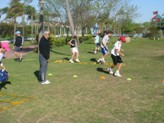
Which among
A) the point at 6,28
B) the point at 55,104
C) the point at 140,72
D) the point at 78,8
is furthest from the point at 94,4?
the point at 6,28

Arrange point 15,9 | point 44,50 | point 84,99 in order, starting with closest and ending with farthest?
point 84,99 → point 44,50 → point 15,9

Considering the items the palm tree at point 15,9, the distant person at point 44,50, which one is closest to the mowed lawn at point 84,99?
the distant person at point 44,50

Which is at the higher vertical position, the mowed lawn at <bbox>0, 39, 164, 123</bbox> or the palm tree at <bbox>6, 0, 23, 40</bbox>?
the palm tree at <bbox>6, 0, 23, 40</bbox>

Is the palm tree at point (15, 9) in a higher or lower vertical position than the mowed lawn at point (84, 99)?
higher

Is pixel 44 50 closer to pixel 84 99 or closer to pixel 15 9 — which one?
pixel 84 99

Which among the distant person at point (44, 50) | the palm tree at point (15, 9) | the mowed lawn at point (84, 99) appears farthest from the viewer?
the palm tree at point (15, 9)

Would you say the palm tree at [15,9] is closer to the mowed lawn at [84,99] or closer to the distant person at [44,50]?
the mowed lawn at [84,99]

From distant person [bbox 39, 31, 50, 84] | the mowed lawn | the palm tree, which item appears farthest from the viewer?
the palm tree

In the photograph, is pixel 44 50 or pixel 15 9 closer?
pixel 44 50

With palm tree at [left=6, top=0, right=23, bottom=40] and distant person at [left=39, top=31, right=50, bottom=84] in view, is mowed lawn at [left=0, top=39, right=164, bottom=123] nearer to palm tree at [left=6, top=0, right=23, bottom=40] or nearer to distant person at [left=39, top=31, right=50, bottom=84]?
distant person at [left=39, top=31, right=50, bottom=84]

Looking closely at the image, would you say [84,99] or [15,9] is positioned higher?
[15,9]

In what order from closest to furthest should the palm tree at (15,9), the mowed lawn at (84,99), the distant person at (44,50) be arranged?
the mowed lawn at (84,99) < the distant person at (44,50) < the palm tree at (15,9)

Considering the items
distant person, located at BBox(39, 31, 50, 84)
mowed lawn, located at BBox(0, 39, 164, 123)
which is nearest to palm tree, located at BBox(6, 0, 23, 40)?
mowed lawn, located at BBox(0, 39, 164, 123)

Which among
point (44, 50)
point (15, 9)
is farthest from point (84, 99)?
point (15, 9)
